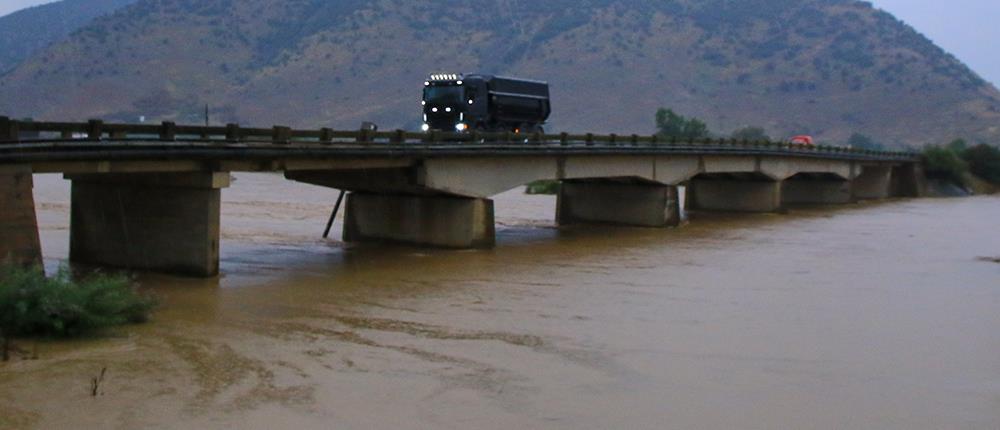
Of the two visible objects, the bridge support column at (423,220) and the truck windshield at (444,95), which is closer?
the bridge support column at (423,220)

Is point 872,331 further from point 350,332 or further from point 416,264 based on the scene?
point 416,264

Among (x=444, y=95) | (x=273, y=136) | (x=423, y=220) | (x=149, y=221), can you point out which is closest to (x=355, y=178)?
(x=423, y=220)

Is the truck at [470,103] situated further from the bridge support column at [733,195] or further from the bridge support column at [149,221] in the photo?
the bridge support column at [149,221]

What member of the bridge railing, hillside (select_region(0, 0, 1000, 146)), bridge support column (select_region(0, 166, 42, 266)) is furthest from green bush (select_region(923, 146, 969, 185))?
bridge support column (select_region(0, 166, 42, 266))

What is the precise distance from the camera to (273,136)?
2411 centimetres

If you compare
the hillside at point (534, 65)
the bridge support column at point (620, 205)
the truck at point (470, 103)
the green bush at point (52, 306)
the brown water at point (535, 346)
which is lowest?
the brown water at point (535, 346)

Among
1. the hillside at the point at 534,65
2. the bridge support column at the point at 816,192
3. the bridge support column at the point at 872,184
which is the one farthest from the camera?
the hillside at the point at 534,65

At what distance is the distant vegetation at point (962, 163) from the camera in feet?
232

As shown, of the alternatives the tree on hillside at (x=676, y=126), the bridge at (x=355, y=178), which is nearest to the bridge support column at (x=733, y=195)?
the bridge at (x=355, y=178)

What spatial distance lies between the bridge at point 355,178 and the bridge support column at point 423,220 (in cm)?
3

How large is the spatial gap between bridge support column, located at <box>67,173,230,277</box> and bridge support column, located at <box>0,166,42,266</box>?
4.32 m

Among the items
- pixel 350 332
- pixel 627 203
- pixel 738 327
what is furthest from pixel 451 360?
pixel 627 203

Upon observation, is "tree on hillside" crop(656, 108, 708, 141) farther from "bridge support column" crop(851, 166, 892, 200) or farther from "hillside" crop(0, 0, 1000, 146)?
"hillside" crop(0, 0, 1000, 146)

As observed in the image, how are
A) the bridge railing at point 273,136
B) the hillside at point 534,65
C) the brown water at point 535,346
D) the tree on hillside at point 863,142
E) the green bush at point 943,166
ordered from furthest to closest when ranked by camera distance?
the hillside at point 534,65, the tree on hillside at point 863,142, the green bush at point 943,166, the bridge railing at point 273,136, the brown water at point 535,346
